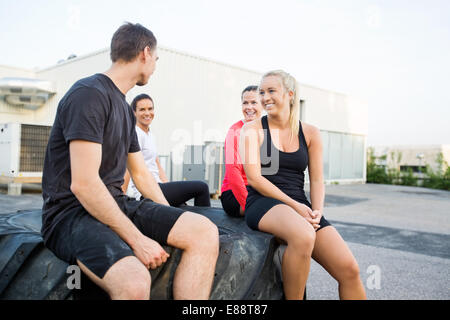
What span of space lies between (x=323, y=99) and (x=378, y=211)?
1167cm

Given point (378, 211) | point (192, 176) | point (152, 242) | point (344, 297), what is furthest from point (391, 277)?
point (192, 176)

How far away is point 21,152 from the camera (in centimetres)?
859

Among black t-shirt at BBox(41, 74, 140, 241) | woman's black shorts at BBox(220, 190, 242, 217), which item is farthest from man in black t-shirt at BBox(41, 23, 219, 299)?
woman's black shorts at BBox(220, 190, 242, 217)

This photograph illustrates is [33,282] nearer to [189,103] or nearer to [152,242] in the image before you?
[152,242]

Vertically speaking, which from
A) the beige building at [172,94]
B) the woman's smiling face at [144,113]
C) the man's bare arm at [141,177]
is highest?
the beige building at [172,94]

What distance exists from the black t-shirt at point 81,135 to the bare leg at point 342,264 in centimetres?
118

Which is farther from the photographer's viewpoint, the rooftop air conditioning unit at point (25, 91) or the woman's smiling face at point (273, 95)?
the rooftop air conditioning unit at point (25, 91)

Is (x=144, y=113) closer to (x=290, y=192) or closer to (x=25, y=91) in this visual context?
(x=290, y=192)

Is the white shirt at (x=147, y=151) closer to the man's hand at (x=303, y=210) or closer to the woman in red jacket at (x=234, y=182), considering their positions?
the woman in red jacket at (x=234, y=182)

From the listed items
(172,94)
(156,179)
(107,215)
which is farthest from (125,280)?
(172,94)

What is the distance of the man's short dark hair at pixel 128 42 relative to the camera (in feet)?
6.07

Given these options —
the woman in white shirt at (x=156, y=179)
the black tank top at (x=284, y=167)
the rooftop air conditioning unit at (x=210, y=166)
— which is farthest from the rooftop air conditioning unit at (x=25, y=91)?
the black tank top at (x=284, y=167)

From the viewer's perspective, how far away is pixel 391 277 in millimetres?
3363

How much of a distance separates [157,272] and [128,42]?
1.15 metres
